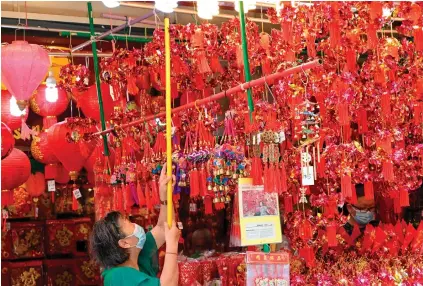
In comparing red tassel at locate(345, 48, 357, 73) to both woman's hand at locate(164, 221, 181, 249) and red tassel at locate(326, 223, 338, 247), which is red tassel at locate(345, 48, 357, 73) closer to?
red tassel at locate(326, 223, 338, 247)

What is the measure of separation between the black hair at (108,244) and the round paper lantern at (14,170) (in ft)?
7.32

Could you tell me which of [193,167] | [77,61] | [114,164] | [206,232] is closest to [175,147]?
[193,167]

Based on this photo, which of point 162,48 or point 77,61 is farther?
point 77,61

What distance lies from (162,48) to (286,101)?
107cm

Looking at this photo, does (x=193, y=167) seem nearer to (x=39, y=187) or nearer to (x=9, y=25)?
(x=9, y=25)

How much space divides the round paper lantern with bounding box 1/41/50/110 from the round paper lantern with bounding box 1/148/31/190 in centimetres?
93

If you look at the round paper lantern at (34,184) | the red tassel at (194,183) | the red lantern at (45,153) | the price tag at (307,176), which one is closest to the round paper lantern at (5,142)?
the red tassel at (194,183)

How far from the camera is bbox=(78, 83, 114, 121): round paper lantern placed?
16.5ft

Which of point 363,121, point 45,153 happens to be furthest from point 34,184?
point 363,121

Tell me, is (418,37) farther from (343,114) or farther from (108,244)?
(108,244)

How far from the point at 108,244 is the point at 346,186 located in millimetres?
1447

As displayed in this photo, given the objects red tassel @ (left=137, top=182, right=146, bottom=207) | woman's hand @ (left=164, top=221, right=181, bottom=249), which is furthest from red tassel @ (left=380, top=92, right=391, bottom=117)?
woman's hand @ (left=164, top=221, right=181, bottom=249)

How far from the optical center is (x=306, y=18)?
3328 millimetres

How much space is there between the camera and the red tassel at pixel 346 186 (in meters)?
3.37
